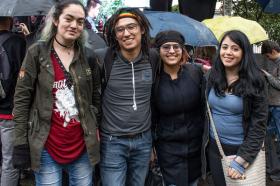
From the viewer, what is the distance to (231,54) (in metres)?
3.12

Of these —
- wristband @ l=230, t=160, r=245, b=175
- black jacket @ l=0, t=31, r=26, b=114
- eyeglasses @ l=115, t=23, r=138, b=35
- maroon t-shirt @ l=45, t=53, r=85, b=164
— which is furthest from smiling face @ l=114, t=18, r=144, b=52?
black jacket @ l=0, t=31, r=26, b=114

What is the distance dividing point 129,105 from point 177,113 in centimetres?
44

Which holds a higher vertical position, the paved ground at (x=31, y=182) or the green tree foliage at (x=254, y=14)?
the green tree foliage at (x=254, y=14)

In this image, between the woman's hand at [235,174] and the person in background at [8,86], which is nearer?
the woman's hand at [235,174]

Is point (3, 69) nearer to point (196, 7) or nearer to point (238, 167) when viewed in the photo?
point (238, 167)

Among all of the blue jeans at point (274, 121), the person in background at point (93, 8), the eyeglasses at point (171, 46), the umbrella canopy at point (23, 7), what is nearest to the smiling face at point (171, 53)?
the eyeglasses at point (171, 46)

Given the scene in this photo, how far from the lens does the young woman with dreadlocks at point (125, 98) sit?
10.4 ft

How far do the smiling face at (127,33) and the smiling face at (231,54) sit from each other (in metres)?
0.69

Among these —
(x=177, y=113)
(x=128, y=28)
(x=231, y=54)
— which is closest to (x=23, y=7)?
(x=128, y=28)

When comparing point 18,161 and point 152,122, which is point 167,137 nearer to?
point 152,122

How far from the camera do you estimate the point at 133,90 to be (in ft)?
10.4

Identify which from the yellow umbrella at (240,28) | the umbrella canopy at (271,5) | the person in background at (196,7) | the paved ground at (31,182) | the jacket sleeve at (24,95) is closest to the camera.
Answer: the jacket sleeve at (24,95)

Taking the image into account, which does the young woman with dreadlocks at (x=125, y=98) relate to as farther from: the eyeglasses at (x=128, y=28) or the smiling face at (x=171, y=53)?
the smiling face at (x=171, y=53)

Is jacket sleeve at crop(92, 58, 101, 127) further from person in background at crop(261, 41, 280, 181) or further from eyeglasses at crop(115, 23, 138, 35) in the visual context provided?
person in background at crop(261, 41, 280, 181)
